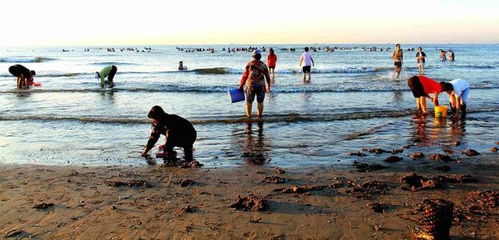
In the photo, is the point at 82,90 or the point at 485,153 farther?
the point at 82,90

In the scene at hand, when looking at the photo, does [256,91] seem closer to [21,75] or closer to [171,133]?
[171,133]

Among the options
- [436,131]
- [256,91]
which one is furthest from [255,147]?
[436,131]

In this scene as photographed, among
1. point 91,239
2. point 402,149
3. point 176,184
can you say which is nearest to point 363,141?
point 402,149

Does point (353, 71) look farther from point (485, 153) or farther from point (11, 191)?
point (11, 191)

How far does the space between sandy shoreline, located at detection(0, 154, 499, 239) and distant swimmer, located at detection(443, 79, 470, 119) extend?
4359 millimetres

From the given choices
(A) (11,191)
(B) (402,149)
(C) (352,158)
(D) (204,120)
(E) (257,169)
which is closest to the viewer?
(A) (11,191)

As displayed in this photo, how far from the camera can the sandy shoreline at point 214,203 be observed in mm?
4047

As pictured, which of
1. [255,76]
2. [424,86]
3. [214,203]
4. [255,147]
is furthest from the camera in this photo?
[424,86]

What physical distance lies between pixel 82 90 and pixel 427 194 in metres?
15.2

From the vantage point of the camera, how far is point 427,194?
4.93 metres

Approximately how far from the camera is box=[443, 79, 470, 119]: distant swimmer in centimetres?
1000

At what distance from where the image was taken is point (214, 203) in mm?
4781

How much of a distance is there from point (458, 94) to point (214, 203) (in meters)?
7.50

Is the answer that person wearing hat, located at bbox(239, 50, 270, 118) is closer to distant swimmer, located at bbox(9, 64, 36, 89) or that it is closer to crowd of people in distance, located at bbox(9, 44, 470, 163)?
crowd of people in distance, located at bbox(9, 44, 470, 163)
